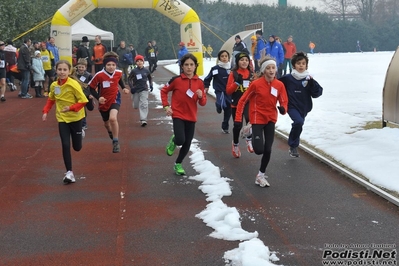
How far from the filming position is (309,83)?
31.0ft

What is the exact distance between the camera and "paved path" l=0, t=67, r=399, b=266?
5266 mm

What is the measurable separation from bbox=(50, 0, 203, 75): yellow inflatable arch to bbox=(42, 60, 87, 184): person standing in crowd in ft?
57.9

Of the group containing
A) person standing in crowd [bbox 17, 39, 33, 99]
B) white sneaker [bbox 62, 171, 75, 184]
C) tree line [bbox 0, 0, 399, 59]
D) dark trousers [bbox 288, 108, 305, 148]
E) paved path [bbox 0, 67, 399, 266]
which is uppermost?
tree line [bbox 0, 0, 399, 59]

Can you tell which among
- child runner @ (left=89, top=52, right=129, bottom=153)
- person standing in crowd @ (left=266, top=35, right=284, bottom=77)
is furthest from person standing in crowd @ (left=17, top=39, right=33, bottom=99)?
child runner @ (left=89, top=52, right=129, bottom=153)

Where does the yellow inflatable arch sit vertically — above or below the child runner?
above

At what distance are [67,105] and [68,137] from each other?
447mm

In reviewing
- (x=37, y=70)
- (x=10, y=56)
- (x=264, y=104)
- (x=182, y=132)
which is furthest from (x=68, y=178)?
(x=10, y=56)

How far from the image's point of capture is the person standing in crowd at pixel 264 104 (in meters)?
7.76

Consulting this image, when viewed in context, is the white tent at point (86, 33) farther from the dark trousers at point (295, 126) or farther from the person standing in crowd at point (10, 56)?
the dark trousers at point (295, 126)

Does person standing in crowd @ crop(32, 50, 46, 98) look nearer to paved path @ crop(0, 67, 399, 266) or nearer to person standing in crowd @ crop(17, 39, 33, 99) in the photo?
person standing in crowd @ crop(17, 39, 33, 99)

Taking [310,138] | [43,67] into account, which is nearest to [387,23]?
[43,67]

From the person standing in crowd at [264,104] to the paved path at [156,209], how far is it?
65cm

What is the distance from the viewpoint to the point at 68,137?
812 cm

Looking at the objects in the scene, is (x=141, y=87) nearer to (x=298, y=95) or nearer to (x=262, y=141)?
(x=298, y=95)
